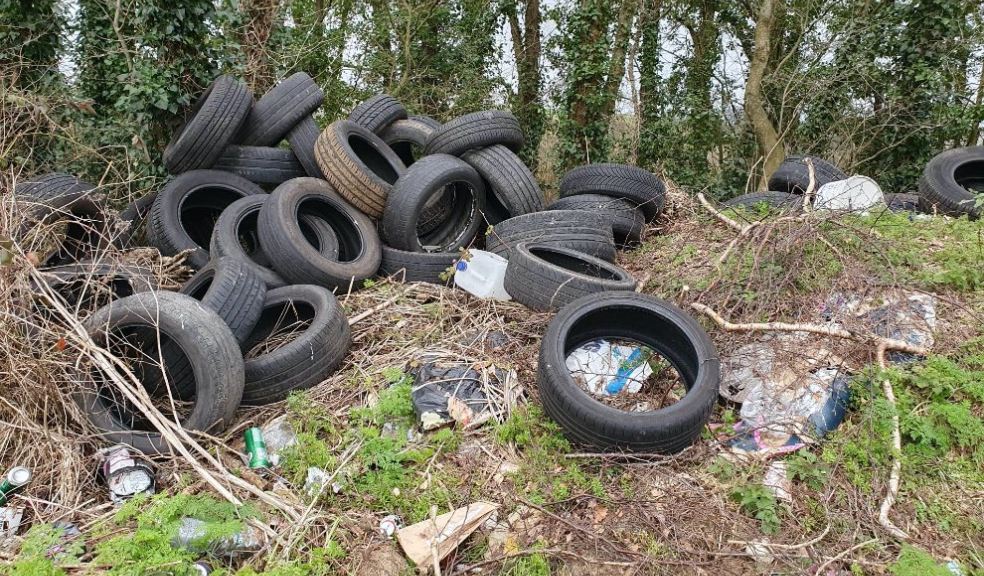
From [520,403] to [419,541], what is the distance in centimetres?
128

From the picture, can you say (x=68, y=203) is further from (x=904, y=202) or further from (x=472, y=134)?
(x=904, y=202)

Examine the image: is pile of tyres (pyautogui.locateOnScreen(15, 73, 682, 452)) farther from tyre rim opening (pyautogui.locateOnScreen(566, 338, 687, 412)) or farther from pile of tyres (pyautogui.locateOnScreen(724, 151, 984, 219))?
pile of tyres (pyautogui.locateOnScreen(724, 151, 984, 219))

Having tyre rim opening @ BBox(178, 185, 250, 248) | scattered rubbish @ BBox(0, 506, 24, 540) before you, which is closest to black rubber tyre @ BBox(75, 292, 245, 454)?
scattered rubbish @ BBox(0, 506, 24, 540)

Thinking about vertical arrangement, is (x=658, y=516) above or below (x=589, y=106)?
below

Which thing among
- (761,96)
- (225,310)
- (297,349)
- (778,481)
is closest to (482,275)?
(297,349)


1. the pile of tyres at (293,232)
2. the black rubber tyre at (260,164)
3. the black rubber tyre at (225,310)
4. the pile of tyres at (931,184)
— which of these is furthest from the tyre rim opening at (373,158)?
the pile of tyres at (931,184)

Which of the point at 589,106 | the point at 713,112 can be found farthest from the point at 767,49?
the point at 589,106

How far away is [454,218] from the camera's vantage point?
7.07m

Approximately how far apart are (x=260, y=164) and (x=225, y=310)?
2.83 m

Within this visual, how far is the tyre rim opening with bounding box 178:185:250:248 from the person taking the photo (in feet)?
21.2

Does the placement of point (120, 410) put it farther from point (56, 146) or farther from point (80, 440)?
point (56, 146)

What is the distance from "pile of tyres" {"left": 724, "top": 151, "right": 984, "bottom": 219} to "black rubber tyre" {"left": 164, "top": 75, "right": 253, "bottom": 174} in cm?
542

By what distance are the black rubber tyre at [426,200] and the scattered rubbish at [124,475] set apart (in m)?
3.29

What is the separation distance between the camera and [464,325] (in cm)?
510
